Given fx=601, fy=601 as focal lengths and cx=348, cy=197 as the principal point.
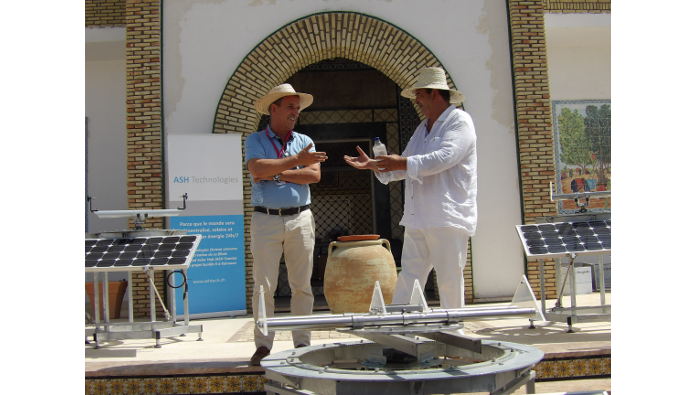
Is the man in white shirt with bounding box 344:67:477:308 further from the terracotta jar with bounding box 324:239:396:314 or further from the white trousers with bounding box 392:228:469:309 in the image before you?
the terracotta jar with bounding box 324:239:396:314

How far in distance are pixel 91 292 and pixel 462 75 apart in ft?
20.7

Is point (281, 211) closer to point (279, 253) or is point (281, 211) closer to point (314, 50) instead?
point (279, 253)

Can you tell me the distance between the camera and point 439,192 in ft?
12.5

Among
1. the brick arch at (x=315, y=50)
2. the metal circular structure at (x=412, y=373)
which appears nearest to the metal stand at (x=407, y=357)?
the metal circular structure at (x=412, y=373)

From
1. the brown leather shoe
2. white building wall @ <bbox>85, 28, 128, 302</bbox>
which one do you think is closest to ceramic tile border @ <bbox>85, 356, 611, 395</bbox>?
the brown leather shoe

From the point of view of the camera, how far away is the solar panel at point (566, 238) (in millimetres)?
5543

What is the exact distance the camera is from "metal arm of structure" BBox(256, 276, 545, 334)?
2557 mm

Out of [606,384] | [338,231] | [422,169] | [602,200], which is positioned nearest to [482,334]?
[606,384]

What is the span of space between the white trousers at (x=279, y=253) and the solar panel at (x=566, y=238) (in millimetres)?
2383

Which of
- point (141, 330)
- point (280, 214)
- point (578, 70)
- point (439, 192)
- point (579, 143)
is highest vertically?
point (578, 70)

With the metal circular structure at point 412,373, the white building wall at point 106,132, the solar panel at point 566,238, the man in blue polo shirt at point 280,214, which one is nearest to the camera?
the metal circular structure at point 412,373

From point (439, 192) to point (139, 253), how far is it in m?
3.43

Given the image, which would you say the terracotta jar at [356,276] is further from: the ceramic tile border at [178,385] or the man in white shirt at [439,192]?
the ceramic tile border at [178,385]

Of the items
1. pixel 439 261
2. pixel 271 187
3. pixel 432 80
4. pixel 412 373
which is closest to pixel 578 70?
pixel 432 80
